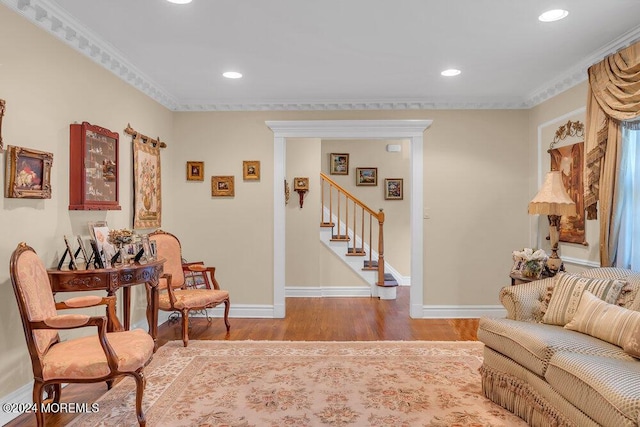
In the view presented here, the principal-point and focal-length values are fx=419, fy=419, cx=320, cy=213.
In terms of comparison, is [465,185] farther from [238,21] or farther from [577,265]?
[238,21]

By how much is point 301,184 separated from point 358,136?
1.56 m

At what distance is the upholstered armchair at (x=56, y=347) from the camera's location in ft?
7.38

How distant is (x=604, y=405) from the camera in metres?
1.91

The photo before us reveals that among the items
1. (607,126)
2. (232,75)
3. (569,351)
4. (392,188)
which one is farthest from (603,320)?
(392,188)

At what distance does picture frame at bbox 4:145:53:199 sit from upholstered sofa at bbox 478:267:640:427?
125 inches

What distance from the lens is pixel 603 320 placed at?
8.35 feet

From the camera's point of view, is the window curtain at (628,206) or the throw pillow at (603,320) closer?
the throw pillow at (603,320)

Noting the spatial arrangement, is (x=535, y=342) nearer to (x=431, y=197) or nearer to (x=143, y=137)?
(x=431, y=197)

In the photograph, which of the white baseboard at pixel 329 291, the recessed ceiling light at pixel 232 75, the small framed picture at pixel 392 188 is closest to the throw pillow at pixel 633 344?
the recessed ceiling light at pixel 232 75

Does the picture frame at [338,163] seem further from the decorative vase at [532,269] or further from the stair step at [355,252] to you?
the decorative vase at [532,269]

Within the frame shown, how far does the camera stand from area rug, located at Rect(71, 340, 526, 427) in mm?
2598

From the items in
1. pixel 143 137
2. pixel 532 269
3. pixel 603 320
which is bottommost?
pixel 603 320

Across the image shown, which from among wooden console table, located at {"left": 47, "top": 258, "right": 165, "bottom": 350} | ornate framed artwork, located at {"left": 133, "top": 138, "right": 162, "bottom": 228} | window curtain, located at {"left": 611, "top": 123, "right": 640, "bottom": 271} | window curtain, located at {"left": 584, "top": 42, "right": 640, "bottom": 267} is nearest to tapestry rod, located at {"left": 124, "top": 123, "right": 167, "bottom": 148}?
ornate framed artwork, located at {"left": 133, "top": 138, "right": 162, "bottom": 228}

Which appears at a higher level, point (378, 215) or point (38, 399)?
point (378, 215)
